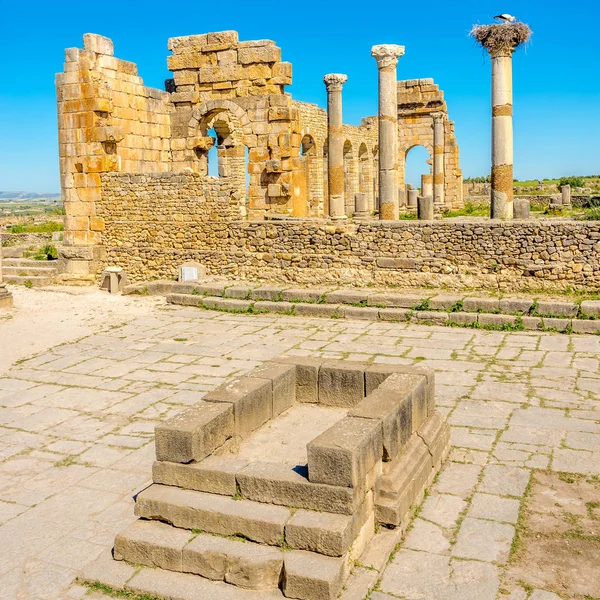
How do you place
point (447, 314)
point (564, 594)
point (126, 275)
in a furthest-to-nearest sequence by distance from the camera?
point (126, 275) → point (447, 314) → point (564, 594)

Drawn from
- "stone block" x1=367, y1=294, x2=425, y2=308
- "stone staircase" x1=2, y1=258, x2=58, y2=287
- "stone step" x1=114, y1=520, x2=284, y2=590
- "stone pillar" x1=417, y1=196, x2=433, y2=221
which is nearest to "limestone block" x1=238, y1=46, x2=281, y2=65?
"stone pillar" x1=417, y1=196, x2=433, y2=221

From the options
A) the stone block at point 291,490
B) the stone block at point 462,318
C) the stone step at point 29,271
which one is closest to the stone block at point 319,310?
the stone block at point 462,318

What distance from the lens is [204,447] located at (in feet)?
15.6

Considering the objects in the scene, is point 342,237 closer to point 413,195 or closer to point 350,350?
point 350,350

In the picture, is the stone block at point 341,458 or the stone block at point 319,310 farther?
the stone block at point 319,310

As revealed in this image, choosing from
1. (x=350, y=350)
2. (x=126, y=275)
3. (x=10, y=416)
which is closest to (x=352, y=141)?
(x=126, y=275)

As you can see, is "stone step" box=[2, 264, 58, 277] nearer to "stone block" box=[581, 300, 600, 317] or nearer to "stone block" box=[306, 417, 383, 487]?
"stone block" box=[581, 300, 600, 317]

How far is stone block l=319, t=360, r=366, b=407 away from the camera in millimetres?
Answer: 6176

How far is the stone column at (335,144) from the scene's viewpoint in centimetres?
1986

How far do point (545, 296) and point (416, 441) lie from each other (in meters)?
7.35

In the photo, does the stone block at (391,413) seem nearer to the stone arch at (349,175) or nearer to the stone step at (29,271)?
the stone step at (29,271)

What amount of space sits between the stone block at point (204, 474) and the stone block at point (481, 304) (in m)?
7.37

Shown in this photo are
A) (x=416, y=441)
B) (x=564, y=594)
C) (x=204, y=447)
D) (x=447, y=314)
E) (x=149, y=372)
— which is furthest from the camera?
(x=447, y=314)

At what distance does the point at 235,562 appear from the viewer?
13.5 ft
